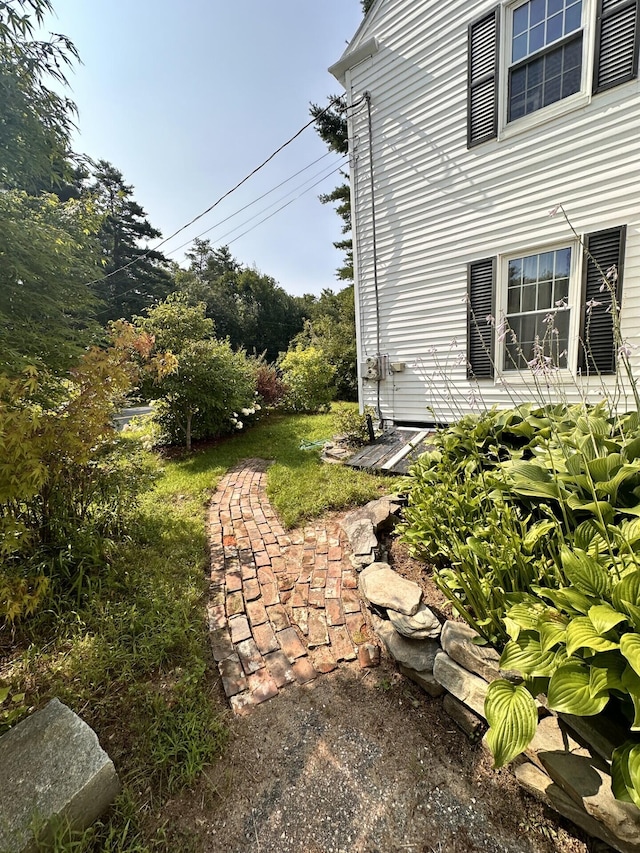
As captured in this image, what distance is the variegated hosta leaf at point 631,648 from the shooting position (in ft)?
3.02

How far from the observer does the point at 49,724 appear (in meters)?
1.39

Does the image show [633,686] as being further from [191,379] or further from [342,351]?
[342,351]

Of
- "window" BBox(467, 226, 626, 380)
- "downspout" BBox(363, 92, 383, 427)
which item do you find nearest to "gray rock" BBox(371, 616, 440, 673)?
"window" BBox(467, 226, 626, 380)

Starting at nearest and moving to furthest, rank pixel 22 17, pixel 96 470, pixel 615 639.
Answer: pixel 615 639 → pixel 22 17 → pixel 96 470

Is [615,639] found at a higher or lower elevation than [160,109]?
lower

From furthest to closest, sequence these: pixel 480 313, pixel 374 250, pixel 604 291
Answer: pixel 374 250, pixel 480 313, pixel 604 291

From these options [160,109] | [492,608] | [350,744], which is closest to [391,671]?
[350,744]

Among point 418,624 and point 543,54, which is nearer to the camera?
point 418,624

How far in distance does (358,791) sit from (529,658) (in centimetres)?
85

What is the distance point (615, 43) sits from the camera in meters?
3.49

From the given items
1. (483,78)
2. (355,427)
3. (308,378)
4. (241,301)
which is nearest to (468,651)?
(355,427)

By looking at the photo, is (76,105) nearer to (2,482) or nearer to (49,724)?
(2,482)

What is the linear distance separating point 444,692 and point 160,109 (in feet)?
30.7

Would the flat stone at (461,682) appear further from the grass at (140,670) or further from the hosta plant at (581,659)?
the grass at (140,670)
